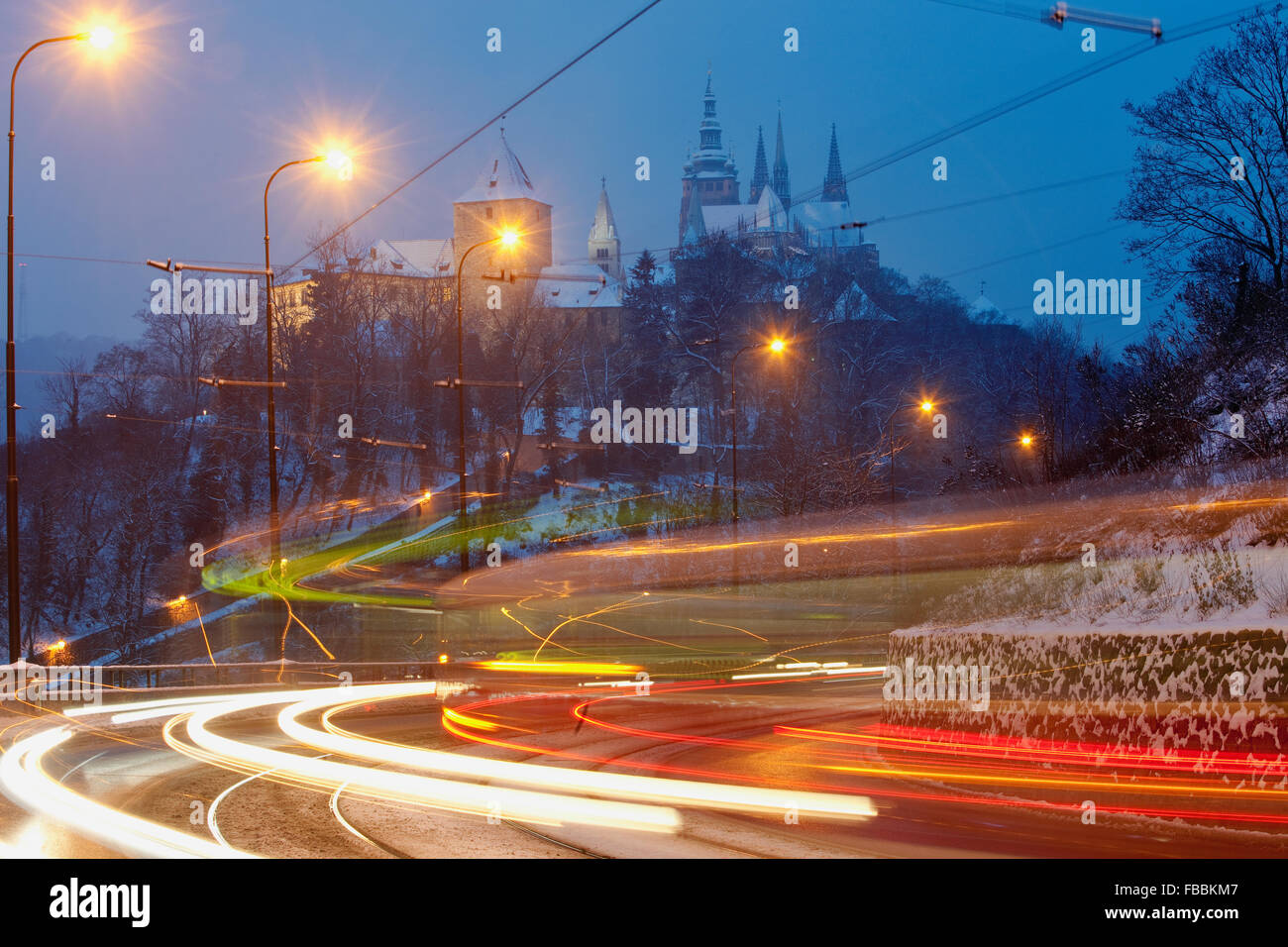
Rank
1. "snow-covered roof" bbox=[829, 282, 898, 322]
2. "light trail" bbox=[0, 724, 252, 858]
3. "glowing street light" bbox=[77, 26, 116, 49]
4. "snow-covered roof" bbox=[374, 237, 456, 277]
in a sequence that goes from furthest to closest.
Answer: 1. "snow-covered roof" bbox=[374, 237, 456, 277]
2. "snow-covered roof" bbox=[829, 282, 898, 322]
3. "glowing street light" bbox=[77, 26, 116, 49]
4. "light trail" bbox=[0, 724, 252, 858]

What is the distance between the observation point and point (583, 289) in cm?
13100

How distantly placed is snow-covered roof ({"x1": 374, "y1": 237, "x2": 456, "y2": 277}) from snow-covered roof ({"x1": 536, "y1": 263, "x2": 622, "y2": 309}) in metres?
Answer: 11.4

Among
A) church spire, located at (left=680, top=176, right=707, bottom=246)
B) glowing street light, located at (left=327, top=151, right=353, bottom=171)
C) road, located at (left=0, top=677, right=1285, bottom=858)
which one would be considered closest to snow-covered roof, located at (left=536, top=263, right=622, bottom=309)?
church spire, located at (left=680, top=176, right=707, bottom=246)

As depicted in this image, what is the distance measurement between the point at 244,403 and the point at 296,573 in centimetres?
2304

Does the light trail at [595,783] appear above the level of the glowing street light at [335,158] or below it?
below

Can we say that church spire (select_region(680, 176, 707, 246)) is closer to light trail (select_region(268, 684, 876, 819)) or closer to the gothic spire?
the gothic spire

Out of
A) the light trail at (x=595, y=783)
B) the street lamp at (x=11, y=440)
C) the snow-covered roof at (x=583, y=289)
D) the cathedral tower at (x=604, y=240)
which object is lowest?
the light trail at (x=595, y=783)

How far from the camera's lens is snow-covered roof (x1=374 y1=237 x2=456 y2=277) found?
403 feet

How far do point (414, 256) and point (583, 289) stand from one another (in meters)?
22.5

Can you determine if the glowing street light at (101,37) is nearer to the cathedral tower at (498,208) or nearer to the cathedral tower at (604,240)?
the cathedral tower at (498,208)

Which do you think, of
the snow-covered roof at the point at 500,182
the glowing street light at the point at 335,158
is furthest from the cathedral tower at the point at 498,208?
the glowing street light at the point at 335,158

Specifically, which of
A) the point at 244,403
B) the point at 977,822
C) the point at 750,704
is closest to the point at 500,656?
the point at 750,704

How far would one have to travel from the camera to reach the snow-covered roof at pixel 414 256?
122750mm

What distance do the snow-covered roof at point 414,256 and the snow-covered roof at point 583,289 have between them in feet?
37.2
